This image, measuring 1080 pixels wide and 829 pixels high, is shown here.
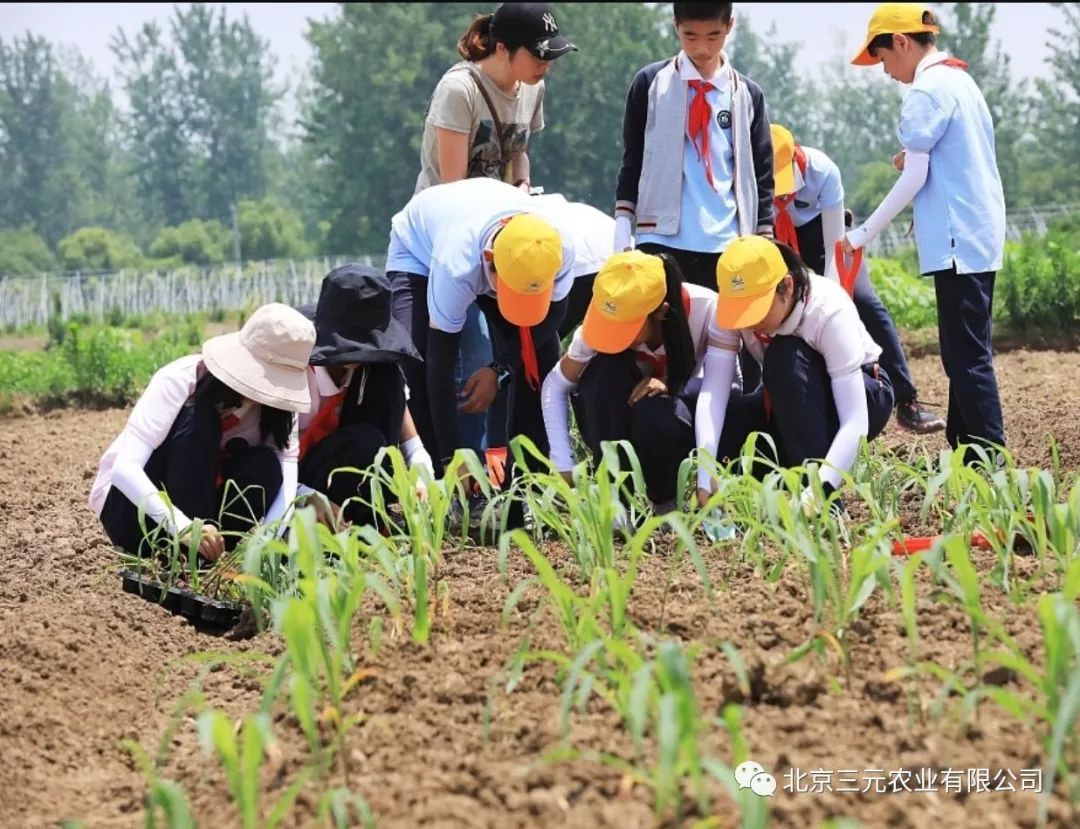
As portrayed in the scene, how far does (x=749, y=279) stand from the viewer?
3279mm

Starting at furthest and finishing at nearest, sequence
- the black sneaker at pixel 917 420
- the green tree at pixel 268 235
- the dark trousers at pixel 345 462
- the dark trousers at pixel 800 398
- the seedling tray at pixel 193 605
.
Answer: the green tree at pixel 268 235
the black sneaker at pixel 917 420
the dark trousers at pixel 345 462
the dark trousers at pixel 800 398
the seedling tray at pixel 193 605

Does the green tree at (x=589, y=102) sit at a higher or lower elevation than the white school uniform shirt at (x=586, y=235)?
higher

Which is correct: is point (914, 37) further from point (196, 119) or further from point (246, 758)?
point (196, 119)

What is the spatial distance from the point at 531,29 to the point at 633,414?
1.19 metres

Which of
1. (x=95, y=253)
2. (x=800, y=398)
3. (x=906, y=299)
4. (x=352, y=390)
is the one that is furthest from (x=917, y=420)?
(x=95, y=253)

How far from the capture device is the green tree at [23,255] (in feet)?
149

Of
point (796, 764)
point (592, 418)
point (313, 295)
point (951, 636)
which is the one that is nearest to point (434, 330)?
point (592, 418)

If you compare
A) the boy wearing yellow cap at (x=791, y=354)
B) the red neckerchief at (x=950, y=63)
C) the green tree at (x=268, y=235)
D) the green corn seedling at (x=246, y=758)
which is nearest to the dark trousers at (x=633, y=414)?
the boy wearing yellow cap at (x=791, y=354)

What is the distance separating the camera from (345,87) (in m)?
43.7

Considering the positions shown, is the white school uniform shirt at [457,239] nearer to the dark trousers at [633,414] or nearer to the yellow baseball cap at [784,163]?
the dark trousers at [633,414]

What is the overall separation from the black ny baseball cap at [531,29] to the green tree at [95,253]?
4151 centimetres

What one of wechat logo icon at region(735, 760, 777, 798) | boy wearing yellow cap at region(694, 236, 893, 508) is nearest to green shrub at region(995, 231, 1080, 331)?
boy wearing yellow cap at region(694, 236, 893, 508)

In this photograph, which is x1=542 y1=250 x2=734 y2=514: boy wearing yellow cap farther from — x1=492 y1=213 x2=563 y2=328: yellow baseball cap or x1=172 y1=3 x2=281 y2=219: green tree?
x1=172 y1=3 x2=281 y2=219: green tree

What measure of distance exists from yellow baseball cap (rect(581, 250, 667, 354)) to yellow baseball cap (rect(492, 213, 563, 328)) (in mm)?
184
